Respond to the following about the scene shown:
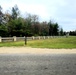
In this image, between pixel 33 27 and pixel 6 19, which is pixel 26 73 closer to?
pixel 6 19

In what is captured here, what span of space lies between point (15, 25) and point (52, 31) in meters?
54.6

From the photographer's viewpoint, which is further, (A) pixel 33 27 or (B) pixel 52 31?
(B) pixel 52 31

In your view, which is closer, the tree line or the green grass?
the green grass

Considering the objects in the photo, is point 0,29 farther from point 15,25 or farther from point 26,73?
point 26,73

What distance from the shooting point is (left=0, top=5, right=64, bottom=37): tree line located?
3002 inches

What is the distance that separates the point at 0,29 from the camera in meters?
65.1

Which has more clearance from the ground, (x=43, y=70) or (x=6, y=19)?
(x=6, y=19)

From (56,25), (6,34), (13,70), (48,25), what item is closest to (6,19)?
(6,34)

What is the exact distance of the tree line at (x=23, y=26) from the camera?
76250 mm

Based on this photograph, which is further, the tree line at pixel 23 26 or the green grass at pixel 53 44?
the tree line at pixel 23 26

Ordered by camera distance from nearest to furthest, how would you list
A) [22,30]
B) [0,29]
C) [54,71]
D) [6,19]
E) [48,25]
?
1. [54,71]
2. [0,29]
3. [22,30]
4. [6,19]
5. [48,25]

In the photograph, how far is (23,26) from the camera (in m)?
82.0

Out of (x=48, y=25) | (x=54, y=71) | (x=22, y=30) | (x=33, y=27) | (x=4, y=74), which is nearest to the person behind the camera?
(x=4, y=74)

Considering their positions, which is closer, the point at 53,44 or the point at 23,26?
the point at 53,44
